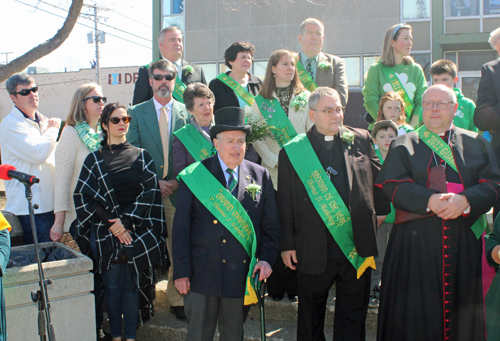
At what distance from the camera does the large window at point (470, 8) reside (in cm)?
1488

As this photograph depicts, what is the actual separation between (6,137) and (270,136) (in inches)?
89.8

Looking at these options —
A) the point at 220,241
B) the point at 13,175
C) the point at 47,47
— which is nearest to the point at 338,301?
the point at 220,241

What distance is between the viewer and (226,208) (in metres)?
3.14

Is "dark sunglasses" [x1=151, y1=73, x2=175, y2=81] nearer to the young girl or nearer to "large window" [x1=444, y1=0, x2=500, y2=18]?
the young girl

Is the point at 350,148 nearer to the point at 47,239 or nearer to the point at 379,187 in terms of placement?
the point at 379,187

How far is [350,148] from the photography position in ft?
11.3

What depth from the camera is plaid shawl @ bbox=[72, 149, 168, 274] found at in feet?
12.0

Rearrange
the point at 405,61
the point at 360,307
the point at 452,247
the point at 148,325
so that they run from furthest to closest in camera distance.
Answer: the point at 405,61
the point at 148,325
the point at 360,307
the point at 452,247

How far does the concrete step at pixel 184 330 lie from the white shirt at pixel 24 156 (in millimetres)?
1396

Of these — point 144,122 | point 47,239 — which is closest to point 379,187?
point 144,122

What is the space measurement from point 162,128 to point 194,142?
0.47 meters

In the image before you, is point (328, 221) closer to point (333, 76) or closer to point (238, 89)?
point (238, 89)

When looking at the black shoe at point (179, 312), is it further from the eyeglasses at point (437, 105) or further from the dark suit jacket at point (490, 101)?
the dark suit jacket at point (490, 101)

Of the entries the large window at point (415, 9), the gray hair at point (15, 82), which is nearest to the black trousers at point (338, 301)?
the gray hair at point (15, 82)
